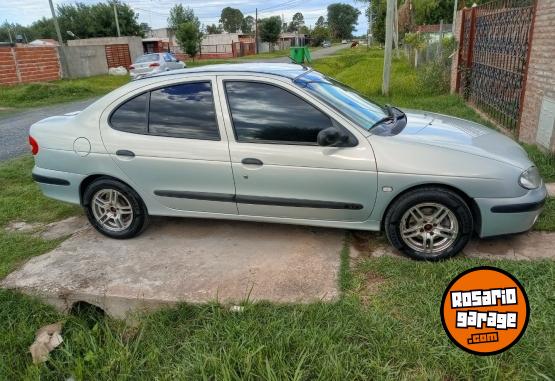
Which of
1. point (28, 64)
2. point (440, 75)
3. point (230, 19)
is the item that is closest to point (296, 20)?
point (230, 19)

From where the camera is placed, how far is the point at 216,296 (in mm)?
3119

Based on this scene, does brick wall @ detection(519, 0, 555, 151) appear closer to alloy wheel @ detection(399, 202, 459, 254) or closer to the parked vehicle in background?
alloy wheel @ detection(399, 202, 459, 254)

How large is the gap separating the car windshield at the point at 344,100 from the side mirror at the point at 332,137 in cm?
24

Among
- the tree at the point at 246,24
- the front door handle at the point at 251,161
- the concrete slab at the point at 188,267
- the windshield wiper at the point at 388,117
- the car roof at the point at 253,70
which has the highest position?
the tree at the point at 246,24

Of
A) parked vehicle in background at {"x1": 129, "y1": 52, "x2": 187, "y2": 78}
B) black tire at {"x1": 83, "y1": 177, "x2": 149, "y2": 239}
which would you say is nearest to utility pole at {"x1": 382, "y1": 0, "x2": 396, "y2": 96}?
black tire at {"x1": 83, "y1": 177, "x2": 149, "y2": 239}

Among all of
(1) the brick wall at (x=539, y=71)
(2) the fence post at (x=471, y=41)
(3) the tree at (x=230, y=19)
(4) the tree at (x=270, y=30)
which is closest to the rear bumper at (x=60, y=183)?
(1) the brick wall at (x=539, y=71)

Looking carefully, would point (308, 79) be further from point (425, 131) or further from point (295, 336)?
point (295, 336)

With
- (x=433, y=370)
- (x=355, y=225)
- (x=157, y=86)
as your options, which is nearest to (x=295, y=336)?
(x=433, y=370)

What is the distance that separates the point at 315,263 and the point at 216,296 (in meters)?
0.85

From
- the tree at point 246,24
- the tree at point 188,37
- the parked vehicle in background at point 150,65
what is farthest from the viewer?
the tree at point 246,24

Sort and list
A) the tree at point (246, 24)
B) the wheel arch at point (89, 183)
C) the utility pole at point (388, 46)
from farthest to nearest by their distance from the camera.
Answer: the tree at point (246, 24) < the utility pole at point (388, 46) < the wheel arch at point (89, 183)

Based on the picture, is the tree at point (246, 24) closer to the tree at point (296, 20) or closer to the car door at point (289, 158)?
the tree at point (296, 20)

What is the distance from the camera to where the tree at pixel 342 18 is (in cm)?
12800

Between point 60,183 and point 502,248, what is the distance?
394 centimetres
